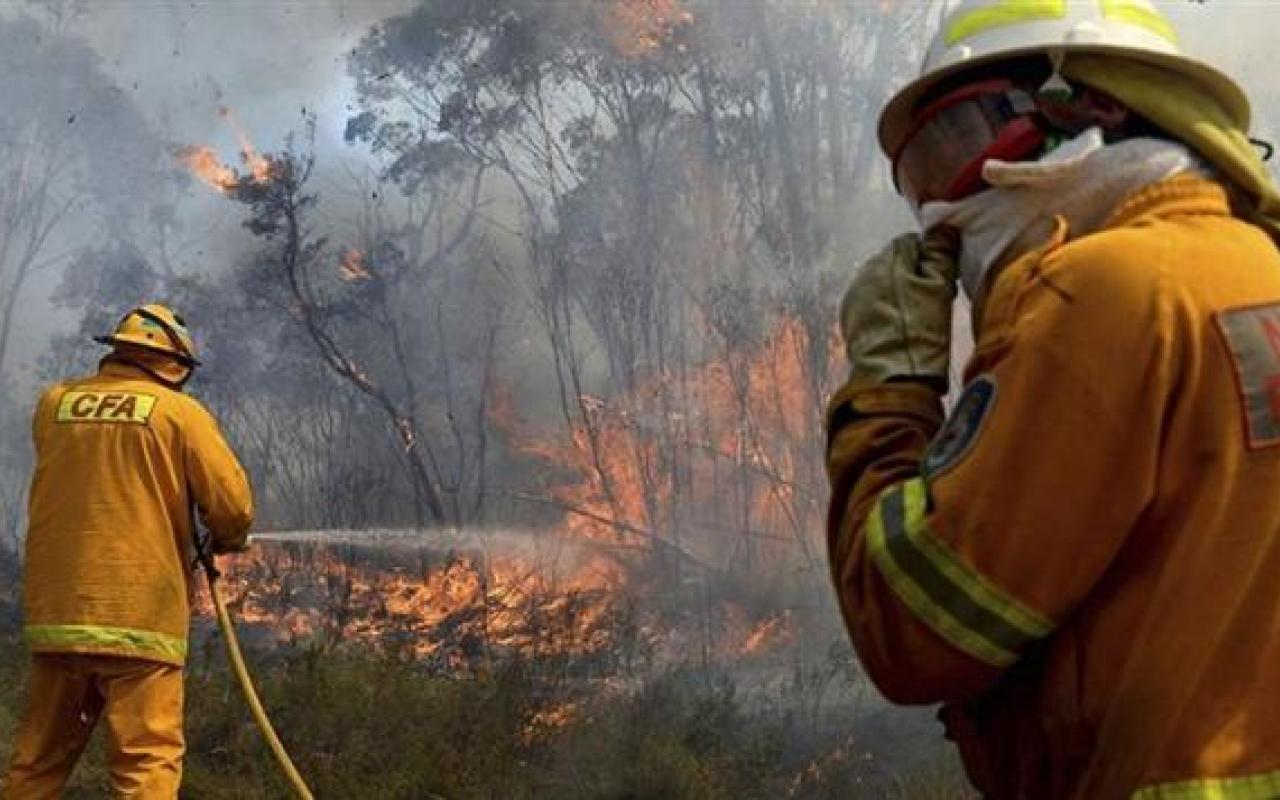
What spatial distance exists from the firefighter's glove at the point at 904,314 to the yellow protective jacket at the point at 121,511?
10.9ft

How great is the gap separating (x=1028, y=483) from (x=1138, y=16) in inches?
22.6

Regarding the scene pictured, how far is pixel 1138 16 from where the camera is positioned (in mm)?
1281

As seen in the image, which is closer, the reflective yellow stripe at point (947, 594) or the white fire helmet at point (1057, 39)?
the reflective yellow stripe at point (947, 594)

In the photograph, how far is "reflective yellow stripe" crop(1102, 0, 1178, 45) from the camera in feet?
4.15

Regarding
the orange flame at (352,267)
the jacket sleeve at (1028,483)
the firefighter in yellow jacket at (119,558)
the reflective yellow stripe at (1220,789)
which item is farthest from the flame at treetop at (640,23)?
the reflective yellow stripe at (1220,789)

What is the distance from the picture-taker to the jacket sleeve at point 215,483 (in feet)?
13.7

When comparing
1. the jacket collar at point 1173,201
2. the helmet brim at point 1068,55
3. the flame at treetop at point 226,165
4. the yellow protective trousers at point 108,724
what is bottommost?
the yellow protective trousers at point 108,724

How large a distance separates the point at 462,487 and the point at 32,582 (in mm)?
8570

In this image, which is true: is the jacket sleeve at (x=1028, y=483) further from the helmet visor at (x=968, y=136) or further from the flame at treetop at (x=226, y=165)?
the flame at treetop at (x=226, y=165)

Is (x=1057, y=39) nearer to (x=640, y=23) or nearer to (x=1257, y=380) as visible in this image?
(x=1257, y=380)

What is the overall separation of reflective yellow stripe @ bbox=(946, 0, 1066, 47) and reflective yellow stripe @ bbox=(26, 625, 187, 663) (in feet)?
11.2

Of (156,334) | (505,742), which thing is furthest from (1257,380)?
(505,742)

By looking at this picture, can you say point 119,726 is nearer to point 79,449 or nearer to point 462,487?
point 79,449

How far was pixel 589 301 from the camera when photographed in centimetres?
1264
